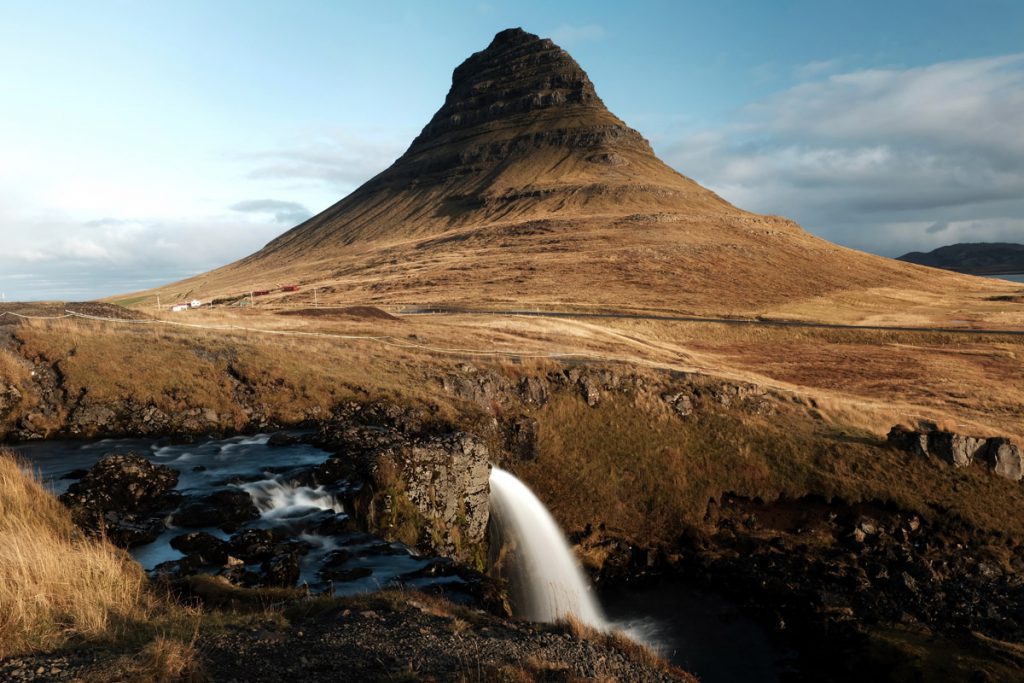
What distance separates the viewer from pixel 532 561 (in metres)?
23.4

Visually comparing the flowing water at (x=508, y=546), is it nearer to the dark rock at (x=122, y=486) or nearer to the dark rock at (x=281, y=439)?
the dark rock at (x=281, y=439)

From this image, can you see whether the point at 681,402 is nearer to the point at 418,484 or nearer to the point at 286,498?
the point at 418,484

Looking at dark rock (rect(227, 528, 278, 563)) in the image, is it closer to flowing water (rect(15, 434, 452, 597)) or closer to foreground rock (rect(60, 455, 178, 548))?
flowing water (rect(15, 434, 452, 597))

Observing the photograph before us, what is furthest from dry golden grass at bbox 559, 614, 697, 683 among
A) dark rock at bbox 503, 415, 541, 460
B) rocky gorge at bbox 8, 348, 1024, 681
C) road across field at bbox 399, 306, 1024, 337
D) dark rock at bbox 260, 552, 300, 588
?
road across field at bbox 399, 306, 1024, 337

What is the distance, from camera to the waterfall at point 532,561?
72.1ft

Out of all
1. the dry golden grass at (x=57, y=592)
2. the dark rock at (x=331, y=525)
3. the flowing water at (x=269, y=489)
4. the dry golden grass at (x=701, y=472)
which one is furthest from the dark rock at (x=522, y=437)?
the dry golden grass at (x=57, y=592)

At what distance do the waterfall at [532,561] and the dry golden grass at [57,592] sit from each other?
1372cm

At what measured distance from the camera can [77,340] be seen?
28.9 meters

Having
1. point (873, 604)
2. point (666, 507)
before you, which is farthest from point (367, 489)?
point (873, 604)

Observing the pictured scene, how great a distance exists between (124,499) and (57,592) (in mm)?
8989

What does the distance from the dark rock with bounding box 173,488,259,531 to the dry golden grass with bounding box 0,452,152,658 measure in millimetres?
4623

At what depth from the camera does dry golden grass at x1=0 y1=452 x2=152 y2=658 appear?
8438mm

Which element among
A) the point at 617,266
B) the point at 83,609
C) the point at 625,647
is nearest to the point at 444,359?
the point at 625,647

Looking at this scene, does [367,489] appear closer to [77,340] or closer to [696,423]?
[77,340]
